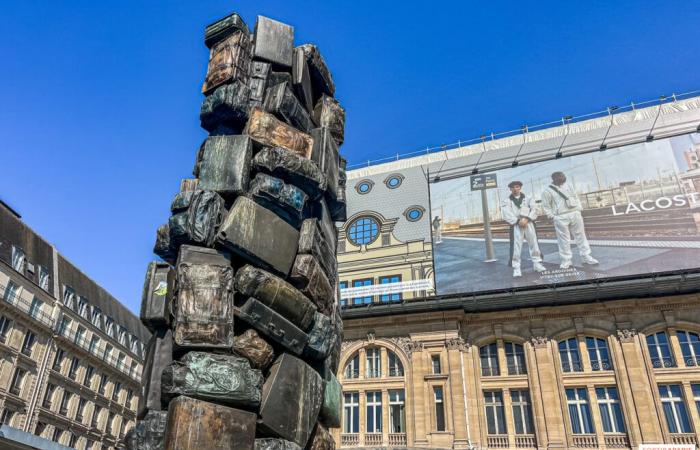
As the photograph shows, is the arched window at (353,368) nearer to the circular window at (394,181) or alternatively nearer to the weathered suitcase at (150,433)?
the circular window at (394,181)

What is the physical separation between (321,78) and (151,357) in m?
5.02

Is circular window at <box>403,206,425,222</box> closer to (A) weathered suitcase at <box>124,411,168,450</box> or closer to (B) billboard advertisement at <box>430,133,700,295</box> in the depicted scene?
(B) billboard advertisement at <box>430,133,700,295</box>

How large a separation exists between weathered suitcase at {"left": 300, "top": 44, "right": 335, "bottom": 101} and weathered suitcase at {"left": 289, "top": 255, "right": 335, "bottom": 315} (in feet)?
10.9

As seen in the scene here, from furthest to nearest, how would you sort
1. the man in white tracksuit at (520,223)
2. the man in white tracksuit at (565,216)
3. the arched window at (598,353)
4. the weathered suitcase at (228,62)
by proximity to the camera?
→ the man in white tracksuit at (520,223)
the man in white tracksuit at (565,216)
the arched window at (598,353)
the weathered suitcase at (228,62)

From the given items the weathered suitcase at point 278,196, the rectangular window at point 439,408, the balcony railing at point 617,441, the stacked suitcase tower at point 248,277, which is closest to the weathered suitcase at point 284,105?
the stacked suitcase tower at point 248,277

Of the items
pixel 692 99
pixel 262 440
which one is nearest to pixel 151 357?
pixel 262 440

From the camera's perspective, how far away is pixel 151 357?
5.59 metres

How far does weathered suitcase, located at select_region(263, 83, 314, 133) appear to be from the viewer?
7.02 meters

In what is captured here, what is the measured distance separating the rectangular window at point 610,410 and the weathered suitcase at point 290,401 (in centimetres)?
2914

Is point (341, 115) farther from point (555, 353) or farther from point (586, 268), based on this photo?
point (586, 268)

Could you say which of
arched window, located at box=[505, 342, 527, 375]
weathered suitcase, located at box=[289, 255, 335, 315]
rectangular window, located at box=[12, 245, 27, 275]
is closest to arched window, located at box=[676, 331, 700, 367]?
arched window, located at box=[505, 342, 527, 375]

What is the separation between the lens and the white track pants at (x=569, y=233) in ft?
121

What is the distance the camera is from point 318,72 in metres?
8.27

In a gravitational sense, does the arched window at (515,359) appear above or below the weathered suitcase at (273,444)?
above
